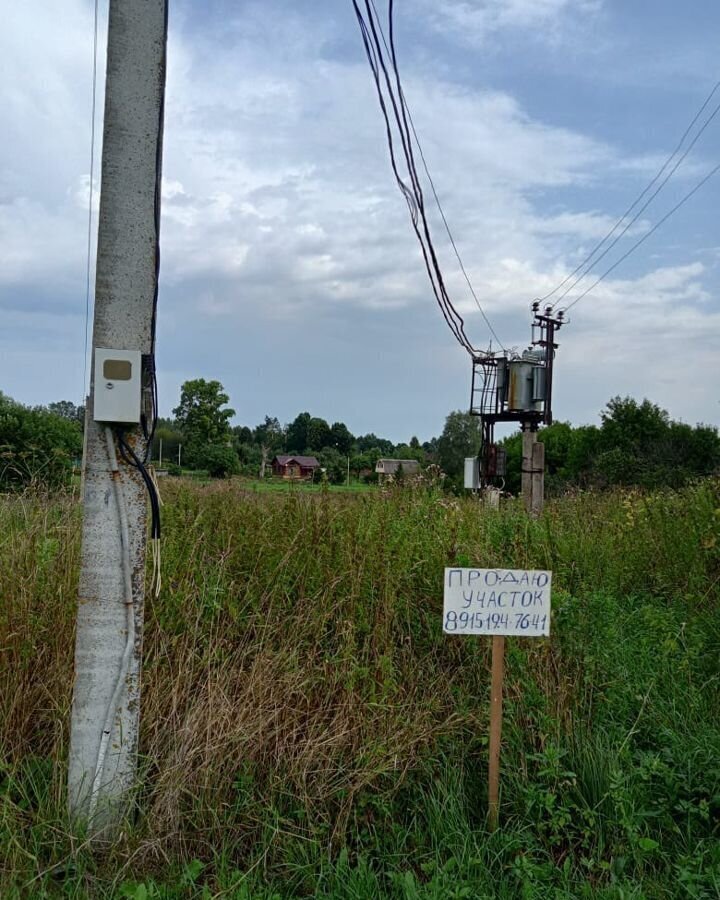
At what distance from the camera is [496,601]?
10.2 feet

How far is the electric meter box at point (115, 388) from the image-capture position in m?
2.73

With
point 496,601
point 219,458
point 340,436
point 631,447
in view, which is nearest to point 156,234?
point 496,601

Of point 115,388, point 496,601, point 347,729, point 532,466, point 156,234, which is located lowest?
point 347,729

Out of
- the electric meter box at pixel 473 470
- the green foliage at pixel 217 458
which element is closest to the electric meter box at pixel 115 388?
the green foliage at pixel 217 458

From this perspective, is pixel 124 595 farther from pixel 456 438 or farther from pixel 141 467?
pixel 456 438

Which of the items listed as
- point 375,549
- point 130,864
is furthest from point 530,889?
point 375,549

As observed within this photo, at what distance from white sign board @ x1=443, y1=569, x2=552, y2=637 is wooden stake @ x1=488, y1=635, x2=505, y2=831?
0.34 ft

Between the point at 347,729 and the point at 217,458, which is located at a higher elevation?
the point at 217,458

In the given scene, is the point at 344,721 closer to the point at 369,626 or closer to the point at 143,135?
the point at 369,626

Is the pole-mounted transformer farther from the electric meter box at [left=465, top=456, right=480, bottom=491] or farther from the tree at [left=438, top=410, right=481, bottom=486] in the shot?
the tree at [left=438, top=410, right=481, bottom=486]

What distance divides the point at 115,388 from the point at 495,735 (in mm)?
2071

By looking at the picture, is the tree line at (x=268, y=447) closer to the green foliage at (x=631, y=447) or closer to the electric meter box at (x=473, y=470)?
the electric meter box at (x=473, y=470)

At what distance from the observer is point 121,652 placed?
276 centimetres

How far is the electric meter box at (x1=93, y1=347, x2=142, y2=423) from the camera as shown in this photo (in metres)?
2.73
